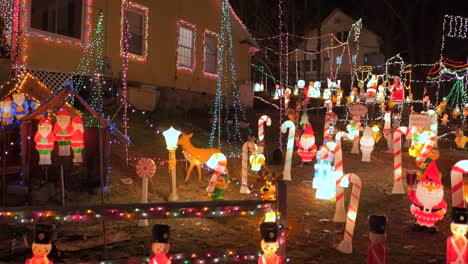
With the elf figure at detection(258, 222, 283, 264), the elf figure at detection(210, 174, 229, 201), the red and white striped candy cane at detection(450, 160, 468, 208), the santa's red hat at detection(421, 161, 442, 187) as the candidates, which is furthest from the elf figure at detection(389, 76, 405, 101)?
the elf figure at detection(258, 222, 283, 264)

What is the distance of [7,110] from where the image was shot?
388 inches

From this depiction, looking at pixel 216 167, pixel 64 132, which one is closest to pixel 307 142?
pixel 216 167

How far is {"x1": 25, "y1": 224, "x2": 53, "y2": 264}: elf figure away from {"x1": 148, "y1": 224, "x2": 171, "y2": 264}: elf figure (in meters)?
1.09

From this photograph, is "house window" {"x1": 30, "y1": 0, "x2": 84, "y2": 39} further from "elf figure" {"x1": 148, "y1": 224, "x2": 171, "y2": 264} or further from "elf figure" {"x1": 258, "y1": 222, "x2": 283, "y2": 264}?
"elf figure" {"x1": 258, "y1": 222, "x2": 283, "y2": 264}

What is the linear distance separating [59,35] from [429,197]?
13413 millimetres

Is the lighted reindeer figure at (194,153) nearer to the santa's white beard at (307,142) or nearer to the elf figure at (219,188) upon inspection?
the elf figure at (219,188)

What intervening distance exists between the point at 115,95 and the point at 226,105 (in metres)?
7.69

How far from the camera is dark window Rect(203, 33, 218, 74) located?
23.8 metres

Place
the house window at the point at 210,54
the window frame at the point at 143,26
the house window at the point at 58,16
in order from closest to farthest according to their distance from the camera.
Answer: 1. the house window at the point at 58,16
2. the window frame at the point at 143,26
3. the house window at the point at 210,54

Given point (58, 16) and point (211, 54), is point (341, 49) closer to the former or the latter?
point (211, 54)

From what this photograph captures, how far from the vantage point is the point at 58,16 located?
656 inches

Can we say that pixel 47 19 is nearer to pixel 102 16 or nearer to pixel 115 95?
pixel 102 16

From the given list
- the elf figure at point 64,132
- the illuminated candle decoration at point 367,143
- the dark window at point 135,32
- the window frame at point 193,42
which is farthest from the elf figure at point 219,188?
the window frame at point 193,42

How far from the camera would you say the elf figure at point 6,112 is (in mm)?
9844
